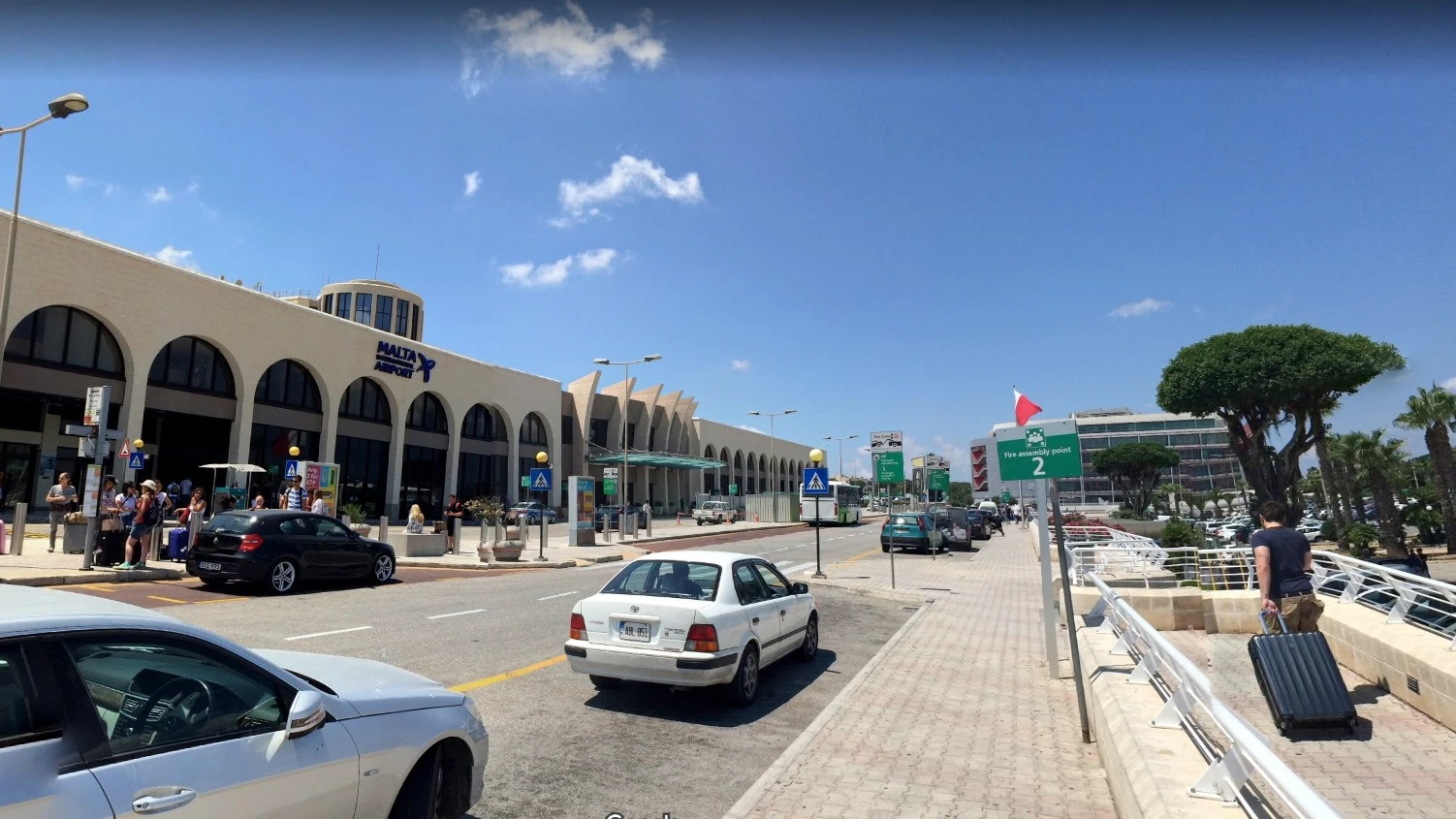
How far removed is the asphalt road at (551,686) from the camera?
5145 mm

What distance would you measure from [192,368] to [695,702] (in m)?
32.3

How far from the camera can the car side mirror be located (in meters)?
2.94

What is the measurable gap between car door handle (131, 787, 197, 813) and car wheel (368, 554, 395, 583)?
14677 mm

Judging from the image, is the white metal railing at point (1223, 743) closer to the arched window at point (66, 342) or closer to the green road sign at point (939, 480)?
the arched window at point (66, 342)

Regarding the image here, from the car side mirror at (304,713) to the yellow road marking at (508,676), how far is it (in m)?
4.52

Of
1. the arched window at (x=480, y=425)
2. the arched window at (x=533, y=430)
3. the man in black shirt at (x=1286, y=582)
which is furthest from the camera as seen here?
the arched window at (x=533, y=430)

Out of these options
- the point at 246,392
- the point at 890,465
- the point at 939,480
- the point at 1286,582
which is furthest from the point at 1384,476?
the point at 246,392

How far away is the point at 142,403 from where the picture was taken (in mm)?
27953

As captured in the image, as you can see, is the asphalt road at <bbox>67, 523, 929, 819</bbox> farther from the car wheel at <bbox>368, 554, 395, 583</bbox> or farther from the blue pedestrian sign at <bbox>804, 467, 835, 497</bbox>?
the blue pedestrian sign at <bbox>804, 467, 835, 497</bbox>

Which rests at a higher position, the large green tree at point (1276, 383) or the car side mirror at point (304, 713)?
the large green tree at point (1276, 383)

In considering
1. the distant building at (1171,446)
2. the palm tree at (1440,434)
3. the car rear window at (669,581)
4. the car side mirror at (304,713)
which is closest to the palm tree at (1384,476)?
the palm tree at (1440,434)

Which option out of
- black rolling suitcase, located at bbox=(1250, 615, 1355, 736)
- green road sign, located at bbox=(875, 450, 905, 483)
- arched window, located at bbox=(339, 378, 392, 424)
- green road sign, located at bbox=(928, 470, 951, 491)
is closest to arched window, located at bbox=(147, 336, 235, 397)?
arched window, located at bbox=(339, 378, 392, 424)

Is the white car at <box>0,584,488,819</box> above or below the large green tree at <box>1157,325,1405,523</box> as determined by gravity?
below

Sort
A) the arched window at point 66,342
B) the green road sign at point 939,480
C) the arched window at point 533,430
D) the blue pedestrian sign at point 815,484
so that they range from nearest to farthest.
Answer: the blue pedestrian sign at point 815,484
the arched window at point 66,342
the arched window at point 533,430
the green road sign at point 939,480
